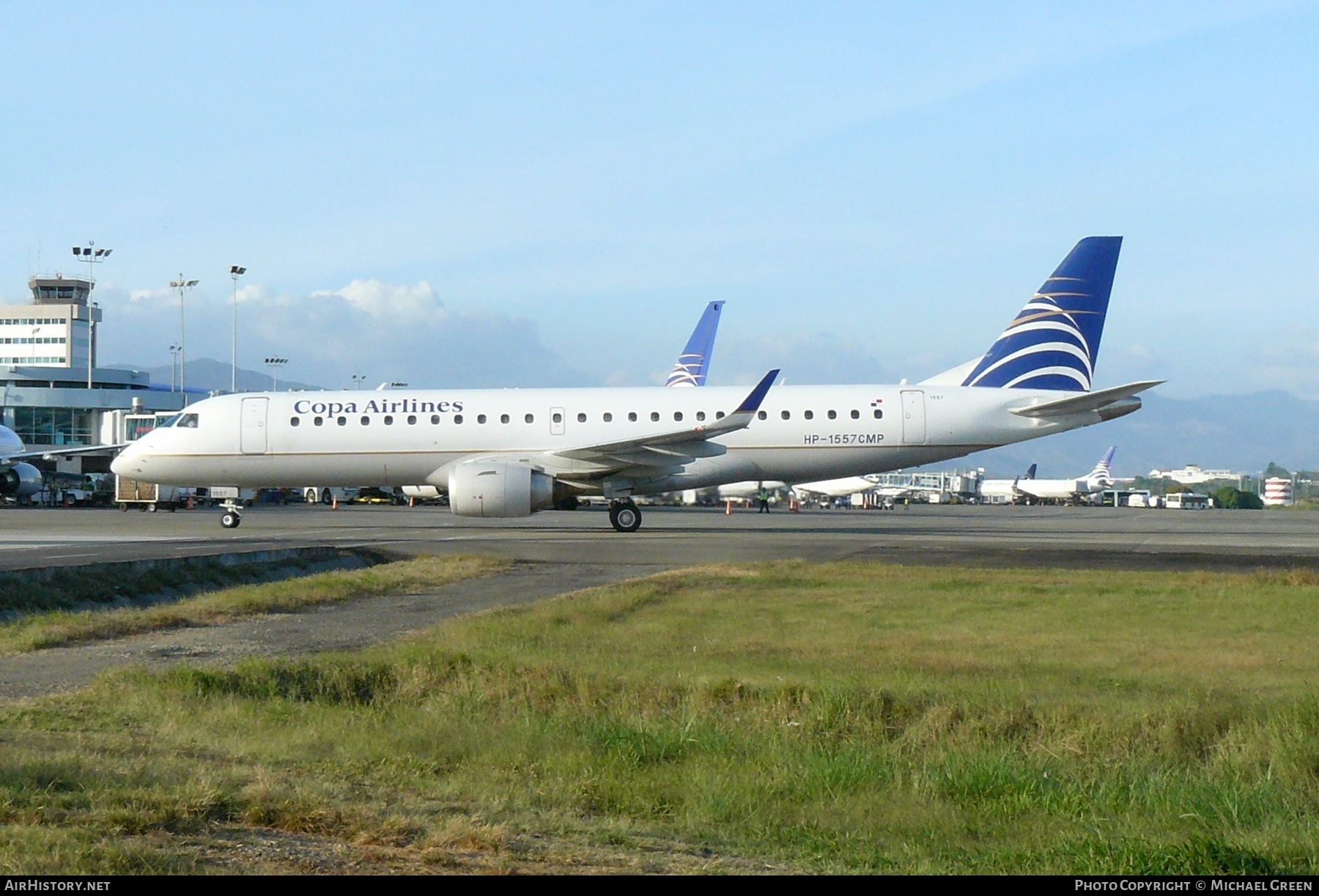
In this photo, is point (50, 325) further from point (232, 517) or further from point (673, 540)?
point (673, 540)

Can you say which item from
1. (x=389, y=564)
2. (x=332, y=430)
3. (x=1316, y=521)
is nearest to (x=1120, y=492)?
(x=1316, y=521)

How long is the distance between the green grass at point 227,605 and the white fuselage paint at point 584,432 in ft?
37.8

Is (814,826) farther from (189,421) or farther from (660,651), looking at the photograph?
(189,421)

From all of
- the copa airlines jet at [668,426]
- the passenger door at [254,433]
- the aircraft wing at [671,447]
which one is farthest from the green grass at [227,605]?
the passenger door at [254,433]

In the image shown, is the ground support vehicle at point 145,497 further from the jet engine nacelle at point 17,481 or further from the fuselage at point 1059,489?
the fuselage at point 1059,489

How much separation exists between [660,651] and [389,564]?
9383 millimetres

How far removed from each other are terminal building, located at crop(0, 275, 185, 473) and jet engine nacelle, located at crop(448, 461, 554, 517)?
49.2 metres

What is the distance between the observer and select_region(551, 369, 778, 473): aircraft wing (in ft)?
90.5

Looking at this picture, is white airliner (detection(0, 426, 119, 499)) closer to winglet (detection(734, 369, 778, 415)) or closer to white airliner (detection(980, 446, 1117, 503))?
winglet (detection(734, 369, 778, 415))

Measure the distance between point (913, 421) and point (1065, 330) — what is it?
4647 mm

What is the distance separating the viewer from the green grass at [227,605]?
1068 cm

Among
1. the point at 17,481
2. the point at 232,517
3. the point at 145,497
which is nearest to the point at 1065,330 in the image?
the point at 232,517

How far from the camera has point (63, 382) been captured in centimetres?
10262

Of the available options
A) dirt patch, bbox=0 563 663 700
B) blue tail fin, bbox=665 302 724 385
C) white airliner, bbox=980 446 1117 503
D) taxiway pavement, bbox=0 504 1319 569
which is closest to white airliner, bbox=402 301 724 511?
blue tail fin, bbox=665 302 724 385
